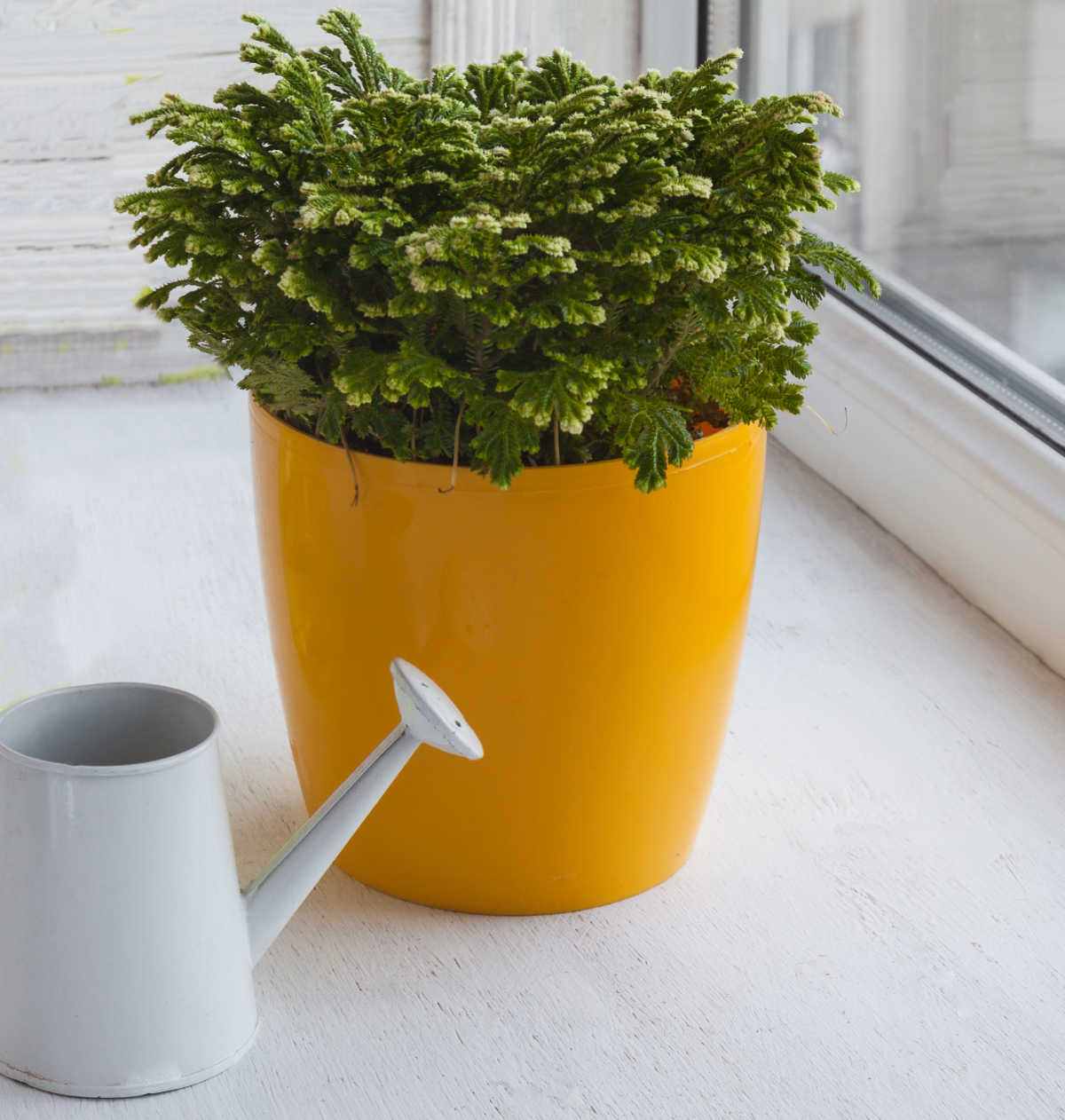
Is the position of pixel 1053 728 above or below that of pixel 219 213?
below

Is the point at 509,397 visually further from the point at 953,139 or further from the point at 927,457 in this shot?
the point at 953,139

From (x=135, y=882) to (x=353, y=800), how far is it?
115mm

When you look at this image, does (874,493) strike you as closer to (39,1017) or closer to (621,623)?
(621,623)

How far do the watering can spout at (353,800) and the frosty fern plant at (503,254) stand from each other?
0.38 ft

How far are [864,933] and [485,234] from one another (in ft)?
1.58

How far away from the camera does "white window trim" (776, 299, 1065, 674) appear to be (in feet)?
4.18

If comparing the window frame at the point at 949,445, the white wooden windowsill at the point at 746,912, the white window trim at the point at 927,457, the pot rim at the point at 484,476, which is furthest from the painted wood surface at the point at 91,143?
the pot rim at the point at 484,476

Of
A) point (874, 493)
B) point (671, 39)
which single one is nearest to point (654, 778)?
point (874, 493)

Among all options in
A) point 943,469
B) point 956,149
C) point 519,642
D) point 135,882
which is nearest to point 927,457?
point 943,469

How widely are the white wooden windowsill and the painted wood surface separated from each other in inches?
16.6

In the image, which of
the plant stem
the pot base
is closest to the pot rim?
the plant stem

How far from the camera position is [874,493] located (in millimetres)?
1529

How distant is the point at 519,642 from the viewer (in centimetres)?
82

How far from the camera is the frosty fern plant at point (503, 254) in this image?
720mm
